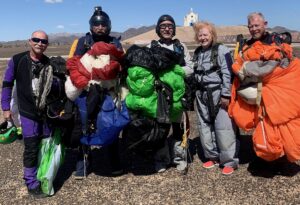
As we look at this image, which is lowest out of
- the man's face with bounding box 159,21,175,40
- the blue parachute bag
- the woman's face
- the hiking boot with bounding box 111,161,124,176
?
the hiking boot with bounding box 111,161,124,176

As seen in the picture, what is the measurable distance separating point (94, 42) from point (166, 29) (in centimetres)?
93

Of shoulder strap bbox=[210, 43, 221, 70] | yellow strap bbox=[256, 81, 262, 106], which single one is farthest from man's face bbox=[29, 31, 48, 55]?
yellow strap bbox=[256, 81, 262, 106]

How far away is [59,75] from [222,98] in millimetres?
→ 2059

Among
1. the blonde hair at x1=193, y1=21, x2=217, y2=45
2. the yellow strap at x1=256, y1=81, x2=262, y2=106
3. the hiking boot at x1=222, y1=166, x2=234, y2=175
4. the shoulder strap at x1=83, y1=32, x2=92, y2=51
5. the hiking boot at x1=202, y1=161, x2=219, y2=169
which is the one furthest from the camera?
the hiking boot at x1=202, y1=161, x2=219, y2=169

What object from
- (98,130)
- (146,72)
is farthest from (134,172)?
(146,72)

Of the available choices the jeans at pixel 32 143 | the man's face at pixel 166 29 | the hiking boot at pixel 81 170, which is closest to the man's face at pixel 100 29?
the man's face at pixel 166 29

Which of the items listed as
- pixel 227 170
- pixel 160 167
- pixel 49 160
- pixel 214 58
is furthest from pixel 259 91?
pixel 49 160

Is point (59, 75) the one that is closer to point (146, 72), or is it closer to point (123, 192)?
point (146, 72)

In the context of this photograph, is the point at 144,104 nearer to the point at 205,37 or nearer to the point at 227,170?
the point at 205,37

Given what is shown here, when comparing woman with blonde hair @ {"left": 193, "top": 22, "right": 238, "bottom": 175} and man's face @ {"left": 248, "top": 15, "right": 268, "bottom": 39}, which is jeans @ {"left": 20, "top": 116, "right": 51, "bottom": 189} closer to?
woman with blonde hair @ {"left": 193, "top": 22, "right": 238, "bottom": 175}

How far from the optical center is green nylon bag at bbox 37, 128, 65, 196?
411 centimetres

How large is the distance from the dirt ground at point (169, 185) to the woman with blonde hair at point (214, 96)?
319 mm

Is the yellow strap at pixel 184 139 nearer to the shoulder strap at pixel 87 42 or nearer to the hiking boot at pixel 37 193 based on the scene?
the shoulder strap at pixel 87 42

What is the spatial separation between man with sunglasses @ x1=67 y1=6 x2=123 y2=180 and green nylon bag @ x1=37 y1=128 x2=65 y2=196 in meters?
0.41
